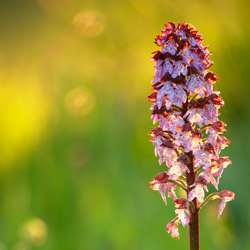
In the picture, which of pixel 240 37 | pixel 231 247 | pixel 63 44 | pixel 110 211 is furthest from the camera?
pixel 63 44

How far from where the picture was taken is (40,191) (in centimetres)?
498

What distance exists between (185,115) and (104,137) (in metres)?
3.89

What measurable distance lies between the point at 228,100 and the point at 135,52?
1.56 m

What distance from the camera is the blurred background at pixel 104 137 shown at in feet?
14.3

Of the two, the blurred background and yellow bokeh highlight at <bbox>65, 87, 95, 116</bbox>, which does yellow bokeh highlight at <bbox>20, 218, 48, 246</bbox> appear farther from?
yellow bokeh highlight at <bbox>65, 87, 95, 116</bbox>

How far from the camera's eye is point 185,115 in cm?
172

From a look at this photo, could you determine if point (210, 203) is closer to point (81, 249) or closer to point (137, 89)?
point (81, 249)

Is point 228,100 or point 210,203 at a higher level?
point 228,100

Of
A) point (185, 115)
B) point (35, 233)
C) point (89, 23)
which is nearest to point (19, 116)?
point (89, 23)

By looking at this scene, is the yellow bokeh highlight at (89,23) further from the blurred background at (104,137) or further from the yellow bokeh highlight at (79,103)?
the yellow bokeh highlight at (79,103)

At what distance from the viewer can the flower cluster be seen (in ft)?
5.63

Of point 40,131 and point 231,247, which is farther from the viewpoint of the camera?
point 40,131

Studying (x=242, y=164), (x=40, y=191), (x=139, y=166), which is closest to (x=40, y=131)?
(x=40, y=191)

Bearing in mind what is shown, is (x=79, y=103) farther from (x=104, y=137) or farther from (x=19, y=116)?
(x=19, y=116)
